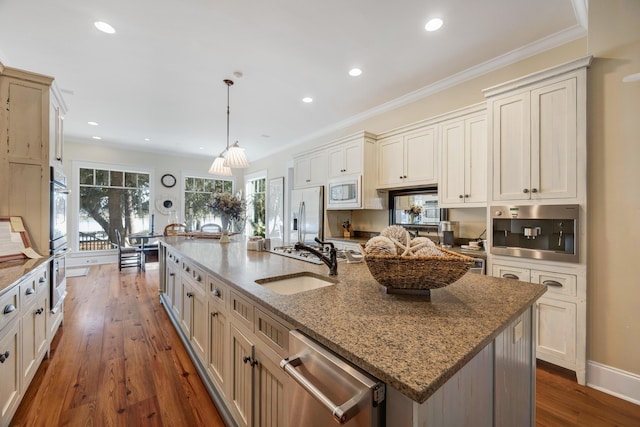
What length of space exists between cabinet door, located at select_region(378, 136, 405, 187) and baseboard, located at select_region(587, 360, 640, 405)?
2324mm

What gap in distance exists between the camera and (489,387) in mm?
907

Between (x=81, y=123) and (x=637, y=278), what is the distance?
23.7ft

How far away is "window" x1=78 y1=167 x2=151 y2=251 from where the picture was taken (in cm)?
589

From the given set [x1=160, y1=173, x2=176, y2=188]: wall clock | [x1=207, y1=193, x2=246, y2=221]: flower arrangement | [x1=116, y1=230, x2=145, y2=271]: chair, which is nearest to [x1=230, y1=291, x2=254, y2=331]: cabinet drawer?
[x1=207, y1=193, x2=246, y2=221]: flower arrangement

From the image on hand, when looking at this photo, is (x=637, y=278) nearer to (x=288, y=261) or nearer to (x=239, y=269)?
(x=288, y=261)

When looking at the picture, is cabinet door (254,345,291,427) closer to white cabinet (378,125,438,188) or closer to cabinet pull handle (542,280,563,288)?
cabinet pull handle (542,280,563,288)

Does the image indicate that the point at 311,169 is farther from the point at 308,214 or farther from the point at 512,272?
the point at 512,272

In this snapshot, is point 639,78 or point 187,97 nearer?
point 639,78

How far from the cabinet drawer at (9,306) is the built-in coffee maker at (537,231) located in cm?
328

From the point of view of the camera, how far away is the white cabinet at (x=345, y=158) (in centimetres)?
370

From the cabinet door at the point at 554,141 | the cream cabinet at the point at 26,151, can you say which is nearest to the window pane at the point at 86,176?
the cream cabinet at the point at 26,151

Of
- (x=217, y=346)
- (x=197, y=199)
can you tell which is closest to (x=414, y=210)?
(x=217, y=346)

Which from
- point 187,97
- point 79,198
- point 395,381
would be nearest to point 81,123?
point 79,198

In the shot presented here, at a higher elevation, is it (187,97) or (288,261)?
(187,97)
